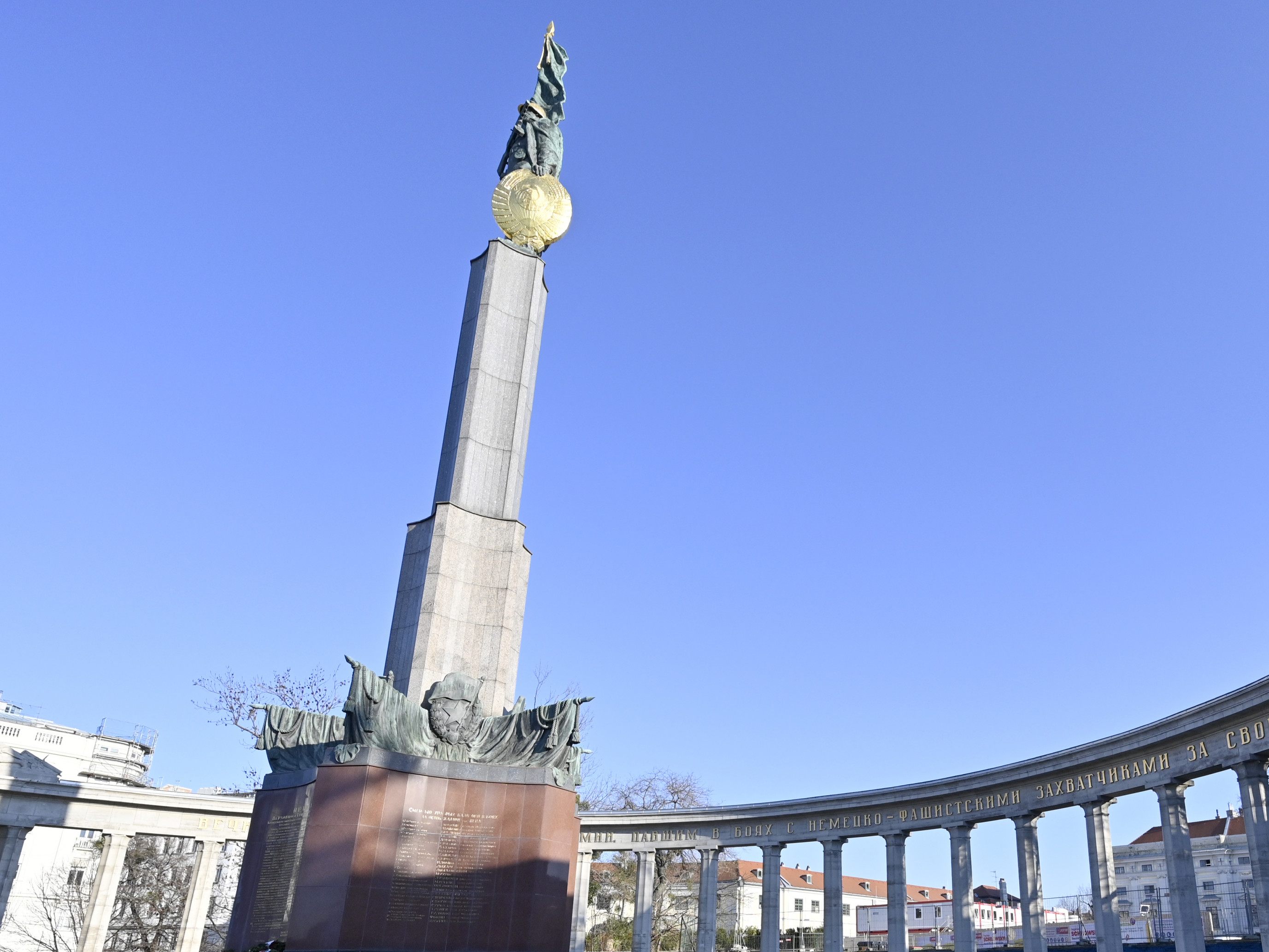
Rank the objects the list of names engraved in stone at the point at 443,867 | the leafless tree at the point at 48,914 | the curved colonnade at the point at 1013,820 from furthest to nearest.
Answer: the leafless tree at the point at 48,914
the curved colonnade at the point at 1013,820
the list of names engraved in stone at the point at 443,867

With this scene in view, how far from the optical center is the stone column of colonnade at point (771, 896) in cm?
3953

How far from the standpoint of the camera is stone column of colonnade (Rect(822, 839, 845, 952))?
124 ft

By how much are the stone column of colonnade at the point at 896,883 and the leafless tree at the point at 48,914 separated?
1624 inches

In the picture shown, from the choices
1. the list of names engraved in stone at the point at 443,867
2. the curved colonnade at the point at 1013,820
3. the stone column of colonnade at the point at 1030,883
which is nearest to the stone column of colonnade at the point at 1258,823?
the curved colonnade at the point at 1013,820

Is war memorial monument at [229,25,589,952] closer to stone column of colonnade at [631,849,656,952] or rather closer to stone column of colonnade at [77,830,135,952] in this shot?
stone column of colonnade at [77,830,135,952]

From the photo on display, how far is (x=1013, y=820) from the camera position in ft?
111

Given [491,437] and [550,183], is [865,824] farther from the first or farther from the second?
[550,183]

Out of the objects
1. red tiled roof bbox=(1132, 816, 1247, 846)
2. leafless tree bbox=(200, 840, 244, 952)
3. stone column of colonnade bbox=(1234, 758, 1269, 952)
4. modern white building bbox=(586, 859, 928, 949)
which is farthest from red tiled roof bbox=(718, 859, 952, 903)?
stone column of colonnade bbox=(1234, 758, 1269, 952)

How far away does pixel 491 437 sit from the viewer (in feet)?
87.8

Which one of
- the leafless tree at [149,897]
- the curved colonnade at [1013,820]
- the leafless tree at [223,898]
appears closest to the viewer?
the curved colonnade at [1013,820]

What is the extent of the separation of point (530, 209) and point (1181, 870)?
25453mm

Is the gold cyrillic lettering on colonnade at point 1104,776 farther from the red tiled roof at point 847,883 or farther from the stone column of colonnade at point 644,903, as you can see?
the red tiled roof at point 847,883

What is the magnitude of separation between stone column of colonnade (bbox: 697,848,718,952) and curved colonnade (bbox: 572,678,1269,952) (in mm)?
55

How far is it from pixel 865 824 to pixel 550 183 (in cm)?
2545
